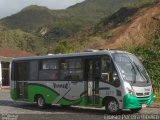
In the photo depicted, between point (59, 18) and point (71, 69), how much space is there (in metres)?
153

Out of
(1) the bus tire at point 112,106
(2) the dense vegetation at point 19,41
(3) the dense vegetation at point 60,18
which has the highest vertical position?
(3) the dense vegetation at point 60,18

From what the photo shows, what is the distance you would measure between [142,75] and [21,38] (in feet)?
311

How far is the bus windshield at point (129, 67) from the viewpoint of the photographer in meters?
19.0

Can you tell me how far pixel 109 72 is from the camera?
19344 mm

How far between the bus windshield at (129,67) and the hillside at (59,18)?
11158 centimetres

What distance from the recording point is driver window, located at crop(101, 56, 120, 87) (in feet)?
62.4

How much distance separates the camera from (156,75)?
28.3 metres

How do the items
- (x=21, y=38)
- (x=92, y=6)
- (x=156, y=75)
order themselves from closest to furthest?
(x=156, y=75)
(x=21, y=38)
(x=92, y=6)

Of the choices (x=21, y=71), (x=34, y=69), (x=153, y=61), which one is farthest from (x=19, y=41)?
(x=34, y=69)

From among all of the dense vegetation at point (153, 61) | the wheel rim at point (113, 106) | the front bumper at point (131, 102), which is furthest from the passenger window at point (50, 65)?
the dense vegetation at point (153, 61)

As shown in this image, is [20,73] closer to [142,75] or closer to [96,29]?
[142,75]

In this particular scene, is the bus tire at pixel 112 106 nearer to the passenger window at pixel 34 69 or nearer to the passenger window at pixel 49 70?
the passenger window at pixel 49 70

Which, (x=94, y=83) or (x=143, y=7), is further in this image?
(x=143, y=7)

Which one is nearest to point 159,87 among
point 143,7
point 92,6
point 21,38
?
point 143,7
